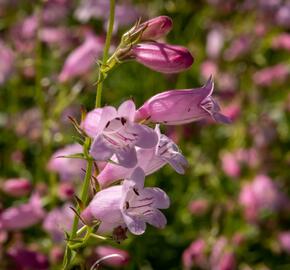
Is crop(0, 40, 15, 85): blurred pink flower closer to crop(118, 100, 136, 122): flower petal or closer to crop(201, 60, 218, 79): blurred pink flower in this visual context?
crop(201, 60, 218, 79): blurred pink flower

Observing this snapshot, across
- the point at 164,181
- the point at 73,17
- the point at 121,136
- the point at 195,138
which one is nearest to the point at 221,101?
the point at 195,138

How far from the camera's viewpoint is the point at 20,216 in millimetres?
2602

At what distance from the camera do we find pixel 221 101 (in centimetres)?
371

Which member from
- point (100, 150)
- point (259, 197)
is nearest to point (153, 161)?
point (100, 150)

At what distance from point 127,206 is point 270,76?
2427mm

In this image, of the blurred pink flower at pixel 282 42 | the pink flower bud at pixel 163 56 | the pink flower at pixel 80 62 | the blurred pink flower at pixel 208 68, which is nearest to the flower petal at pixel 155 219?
the pink flower bud at pixel 163 56

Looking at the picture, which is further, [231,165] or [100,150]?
[231,165]

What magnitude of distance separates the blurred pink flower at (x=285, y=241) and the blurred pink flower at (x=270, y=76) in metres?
0.86

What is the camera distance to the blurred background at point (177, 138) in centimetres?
285

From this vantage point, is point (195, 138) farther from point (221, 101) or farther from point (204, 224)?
point (204, 224)

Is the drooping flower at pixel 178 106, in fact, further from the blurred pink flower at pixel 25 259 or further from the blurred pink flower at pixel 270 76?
the blurred pink flower at pixel 270 76

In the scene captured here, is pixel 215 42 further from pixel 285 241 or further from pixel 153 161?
pixel 153 161

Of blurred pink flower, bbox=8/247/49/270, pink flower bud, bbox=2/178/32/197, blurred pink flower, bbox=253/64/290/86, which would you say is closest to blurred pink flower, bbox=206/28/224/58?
blurred pink flower, bbox=253/64/290/86

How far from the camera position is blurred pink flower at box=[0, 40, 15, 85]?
3.42 meters
